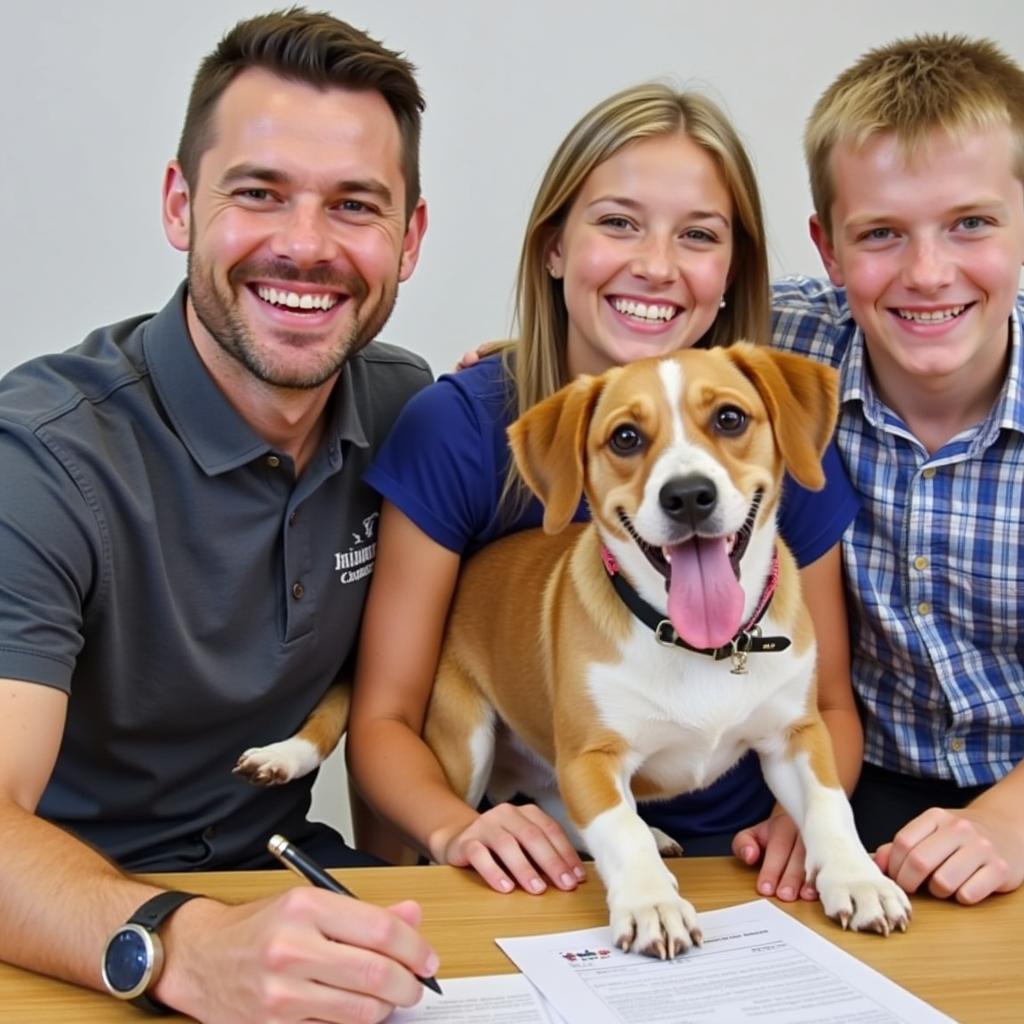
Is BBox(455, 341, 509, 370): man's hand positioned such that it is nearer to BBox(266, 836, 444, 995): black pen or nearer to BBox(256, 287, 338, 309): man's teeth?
BBox(256, 287, 338, 309): man's teeth

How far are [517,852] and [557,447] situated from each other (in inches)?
21.5

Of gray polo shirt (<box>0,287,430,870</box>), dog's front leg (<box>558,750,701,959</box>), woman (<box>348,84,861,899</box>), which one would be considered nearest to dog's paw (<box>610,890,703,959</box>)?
dog's front leg (<box>558,750,701,959</box>)

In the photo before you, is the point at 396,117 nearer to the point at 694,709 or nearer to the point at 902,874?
the point at 694,709

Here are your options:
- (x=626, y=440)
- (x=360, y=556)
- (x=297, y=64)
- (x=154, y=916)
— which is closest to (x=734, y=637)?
(x=626, y=440)

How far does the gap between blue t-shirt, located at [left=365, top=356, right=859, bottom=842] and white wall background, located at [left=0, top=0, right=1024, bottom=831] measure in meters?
1.14

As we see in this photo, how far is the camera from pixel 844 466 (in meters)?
1.85

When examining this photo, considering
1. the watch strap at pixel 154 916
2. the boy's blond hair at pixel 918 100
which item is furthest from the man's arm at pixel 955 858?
the boy's blond hair at pixel 918 100

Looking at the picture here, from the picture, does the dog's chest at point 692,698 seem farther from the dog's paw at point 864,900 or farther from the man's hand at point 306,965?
the man's hand at point 306,965

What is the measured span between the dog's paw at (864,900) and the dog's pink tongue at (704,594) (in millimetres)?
304

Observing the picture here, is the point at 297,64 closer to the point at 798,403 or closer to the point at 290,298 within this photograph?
the point at 290,298

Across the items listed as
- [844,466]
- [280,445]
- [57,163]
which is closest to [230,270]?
[280,445]

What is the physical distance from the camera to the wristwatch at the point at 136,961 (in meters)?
0.92

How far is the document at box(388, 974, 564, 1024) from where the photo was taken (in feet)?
3.05

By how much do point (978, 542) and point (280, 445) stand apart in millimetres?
1113
